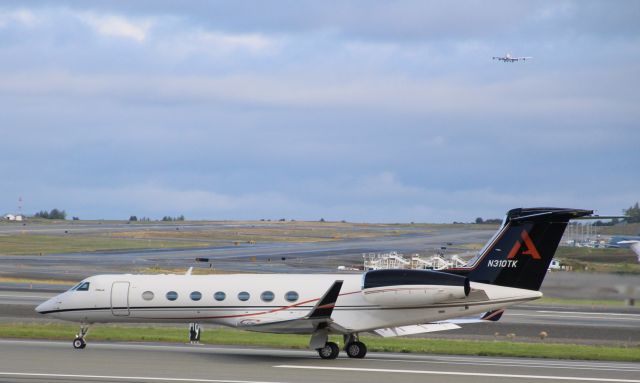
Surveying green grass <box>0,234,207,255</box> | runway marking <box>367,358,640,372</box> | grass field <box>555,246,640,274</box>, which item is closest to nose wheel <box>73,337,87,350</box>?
runway marking <box>367,358,640,372</box>

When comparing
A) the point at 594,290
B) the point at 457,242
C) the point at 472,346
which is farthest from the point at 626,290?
the point at 457,242

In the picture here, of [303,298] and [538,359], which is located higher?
[303,298]

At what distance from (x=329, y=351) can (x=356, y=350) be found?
1.05m

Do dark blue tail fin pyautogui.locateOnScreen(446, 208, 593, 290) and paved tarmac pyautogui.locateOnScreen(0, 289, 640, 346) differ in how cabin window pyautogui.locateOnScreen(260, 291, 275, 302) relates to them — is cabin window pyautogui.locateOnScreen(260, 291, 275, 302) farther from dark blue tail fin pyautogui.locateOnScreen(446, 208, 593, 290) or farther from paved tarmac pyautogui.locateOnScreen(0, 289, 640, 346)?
paved tarmac pyautogui.locateOnScreen(0, 289, 640, 346)

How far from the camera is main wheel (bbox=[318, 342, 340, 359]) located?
28.2 metres

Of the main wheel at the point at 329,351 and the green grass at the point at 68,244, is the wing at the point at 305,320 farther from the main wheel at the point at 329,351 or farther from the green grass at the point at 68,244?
the green grass at the point at 68,244

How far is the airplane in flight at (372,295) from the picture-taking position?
2759 centimetres

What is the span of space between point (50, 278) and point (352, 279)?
3313 centimetres

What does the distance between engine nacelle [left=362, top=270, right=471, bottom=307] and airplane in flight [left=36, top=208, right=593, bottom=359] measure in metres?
0.03

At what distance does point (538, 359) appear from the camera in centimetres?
3055

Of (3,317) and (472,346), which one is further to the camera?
(3,317)

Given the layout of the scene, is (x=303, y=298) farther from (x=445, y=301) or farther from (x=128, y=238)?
(x=128, y=238)

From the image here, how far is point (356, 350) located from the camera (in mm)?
28891

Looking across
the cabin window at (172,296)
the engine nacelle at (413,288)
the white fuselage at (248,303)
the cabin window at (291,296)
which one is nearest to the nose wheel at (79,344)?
the white fuselage at (248,303)
